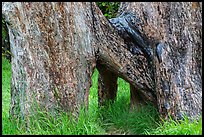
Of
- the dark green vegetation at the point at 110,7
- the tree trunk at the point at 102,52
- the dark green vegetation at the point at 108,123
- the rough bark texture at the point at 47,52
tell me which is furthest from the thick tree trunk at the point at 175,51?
the dark green vegetation at the point at 110,7

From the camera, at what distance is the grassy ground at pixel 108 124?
192 inches

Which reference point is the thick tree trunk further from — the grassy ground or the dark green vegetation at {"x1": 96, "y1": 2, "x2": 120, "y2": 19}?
the dark green vegetation at {"x1": 96, "y1": 2, "x2": 120, "y2": 19}

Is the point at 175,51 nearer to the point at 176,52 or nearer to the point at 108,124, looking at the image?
the point at 176,52

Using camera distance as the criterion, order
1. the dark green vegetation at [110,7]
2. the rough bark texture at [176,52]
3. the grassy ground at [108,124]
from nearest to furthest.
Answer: the grassy ground at [108,124]
the rough bark texture at [176,52]
the dark green vegetation at [110,7]

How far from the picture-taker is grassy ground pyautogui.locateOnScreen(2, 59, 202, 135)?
4.88 meters

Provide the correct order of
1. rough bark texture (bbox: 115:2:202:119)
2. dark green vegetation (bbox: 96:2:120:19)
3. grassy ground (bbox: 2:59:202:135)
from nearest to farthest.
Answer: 1. grassy ground (bbox: 2:59:202:135)
2. rough bark texture (bbox: 115:2:202:119)
3. dark green vegetation (bbox: 96:2:120:19)

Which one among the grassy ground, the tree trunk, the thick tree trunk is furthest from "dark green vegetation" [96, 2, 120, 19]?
the thick tree trunk

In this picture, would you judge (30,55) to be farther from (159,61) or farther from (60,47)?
(159,61)

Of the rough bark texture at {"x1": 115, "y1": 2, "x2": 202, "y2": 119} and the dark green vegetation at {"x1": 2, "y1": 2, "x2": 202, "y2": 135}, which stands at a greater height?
the rough bark texture at {"x1": 115, "y1": 2, "x2": 202, "y2": 119}

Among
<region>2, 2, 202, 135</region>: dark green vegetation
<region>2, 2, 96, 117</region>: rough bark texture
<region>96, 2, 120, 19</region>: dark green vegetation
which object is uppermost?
<region>96, 2, 120, 19</region>: dark green vegetation

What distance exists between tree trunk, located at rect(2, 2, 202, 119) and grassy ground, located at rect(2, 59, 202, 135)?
14 centimetres

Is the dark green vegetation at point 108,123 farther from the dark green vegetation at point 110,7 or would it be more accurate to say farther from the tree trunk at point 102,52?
the dark green vegetation at point 110,7

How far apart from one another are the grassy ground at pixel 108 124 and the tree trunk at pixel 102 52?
140 mm

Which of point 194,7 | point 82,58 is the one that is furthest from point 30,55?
point 194,7
